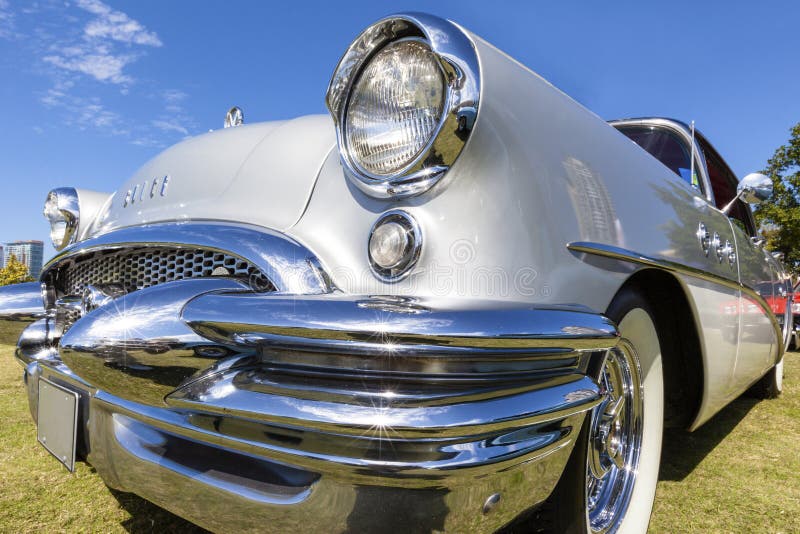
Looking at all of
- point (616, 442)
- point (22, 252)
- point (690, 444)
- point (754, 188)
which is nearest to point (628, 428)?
point (616, 442)

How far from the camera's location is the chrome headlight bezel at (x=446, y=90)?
3.32 ft

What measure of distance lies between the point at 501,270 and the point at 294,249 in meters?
0.45

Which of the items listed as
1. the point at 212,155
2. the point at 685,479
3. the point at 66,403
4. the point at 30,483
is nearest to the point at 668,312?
the point at 685,479

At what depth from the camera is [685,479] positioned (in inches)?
84.4

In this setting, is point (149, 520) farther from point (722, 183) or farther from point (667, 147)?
point (722, 183)

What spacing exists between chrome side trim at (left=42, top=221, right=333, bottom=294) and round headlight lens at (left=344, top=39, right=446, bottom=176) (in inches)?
9.5

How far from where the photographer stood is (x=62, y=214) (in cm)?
203

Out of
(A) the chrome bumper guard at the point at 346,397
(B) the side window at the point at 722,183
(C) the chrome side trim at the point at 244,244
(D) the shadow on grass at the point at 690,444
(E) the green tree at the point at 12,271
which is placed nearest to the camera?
(A) the chrome bumper guard at the point at 346,397

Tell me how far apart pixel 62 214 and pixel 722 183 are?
3.16 m

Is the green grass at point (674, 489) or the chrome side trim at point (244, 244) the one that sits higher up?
the chrome side trim at point (244, 244)

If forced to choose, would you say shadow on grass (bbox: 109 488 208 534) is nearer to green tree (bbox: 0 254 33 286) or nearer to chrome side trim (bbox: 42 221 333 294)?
chrome side trim (bbox: 42 221 333 294)

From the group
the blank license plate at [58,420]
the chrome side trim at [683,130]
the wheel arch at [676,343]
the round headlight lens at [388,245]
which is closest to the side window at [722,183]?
the chrome side trim at [683,130]

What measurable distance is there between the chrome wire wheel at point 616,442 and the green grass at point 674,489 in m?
0.28

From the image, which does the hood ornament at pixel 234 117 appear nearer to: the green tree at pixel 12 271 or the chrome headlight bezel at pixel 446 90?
the chrome headlight bezel at pixel 446 90
